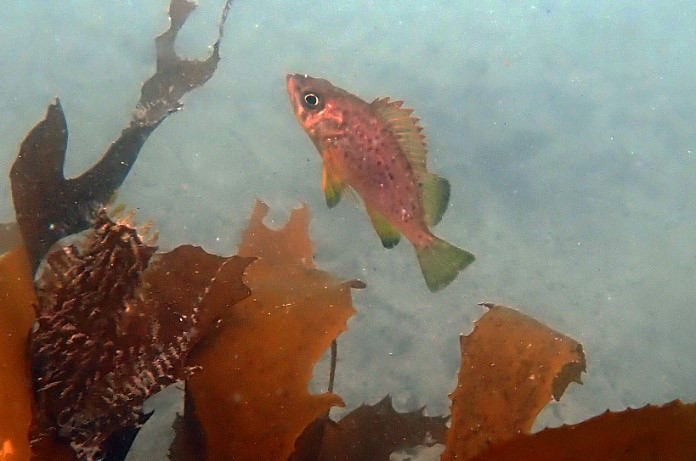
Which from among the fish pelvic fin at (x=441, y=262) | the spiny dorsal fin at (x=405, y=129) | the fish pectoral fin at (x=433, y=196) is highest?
the spiny dorsal fin at (x=405, y=129)

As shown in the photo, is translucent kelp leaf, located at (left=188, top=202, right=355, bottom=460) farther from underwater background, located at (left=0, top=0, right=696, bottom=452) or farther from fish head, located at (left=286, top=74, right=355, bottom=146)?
underwater background, located at (left=0, top=0, right=696, bottom=452)

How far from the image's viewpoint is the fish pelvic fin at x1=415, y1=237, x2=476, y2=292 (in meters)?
2.27

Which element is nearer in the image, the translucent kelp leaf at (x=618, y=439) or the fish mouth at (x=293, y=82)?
the translucent kelp leaf at (x=618, y=439)

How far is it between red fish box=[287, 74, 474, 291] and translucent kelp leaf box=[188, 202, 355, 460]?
1.98ft

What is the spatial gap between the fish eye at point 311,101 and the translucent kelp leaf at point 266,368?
89cm

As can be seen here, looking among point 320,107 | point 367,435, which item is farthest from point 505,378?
point 320,107

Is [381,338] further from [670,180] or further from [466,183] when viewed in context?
[670,180]

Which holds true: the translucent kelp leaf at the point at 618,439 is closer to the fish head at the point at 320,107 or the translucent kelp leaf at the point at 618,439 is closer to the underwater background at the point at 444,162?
the fish head at the point at 320,107

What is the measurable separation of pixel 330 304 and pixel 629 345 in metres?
3.97

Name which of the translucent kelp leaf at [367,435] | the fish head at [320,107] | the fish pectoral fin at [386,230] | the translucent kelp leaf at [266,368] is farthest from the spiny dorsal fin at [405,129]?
the translucent kelp leaf at [367,435]

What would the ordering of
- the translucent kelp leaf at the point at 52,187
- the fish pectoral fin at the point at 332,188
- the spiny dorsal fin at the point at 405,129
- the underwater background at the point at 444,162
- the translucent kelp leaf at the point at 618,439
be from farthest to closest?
the underwater background at the point at 444,162 → the fish pectoral fin at the point at 332,188 → the spiny dorsal fin at the point at 405,129 → the translucent kelp leaf at the point at 52,187 → the translucent kelp leaf at the point at 618,439

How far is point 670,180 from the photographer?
26.5 feet

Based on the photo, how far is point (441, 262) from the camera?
228cm

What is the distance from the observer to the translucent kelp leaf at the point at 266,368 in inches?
61.4
